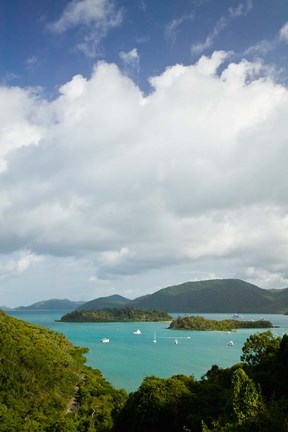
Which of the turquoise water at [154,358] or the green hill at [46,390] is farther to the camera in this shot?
the turquoise water at [154,358]

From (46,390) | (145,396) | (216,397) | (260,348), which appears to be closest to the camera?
(216,397)

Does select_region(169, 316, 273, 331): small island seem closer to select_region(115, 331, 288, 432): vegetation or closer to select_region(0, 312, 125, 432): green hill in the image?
select_region(0, 312, 125, 432): green hill

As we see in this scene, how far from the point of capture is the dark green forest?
19.9m

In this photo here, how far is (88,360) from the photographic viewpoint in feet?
307

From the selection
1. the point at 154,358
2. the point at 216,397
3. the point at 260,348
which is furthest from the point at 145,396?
the point at 154,358

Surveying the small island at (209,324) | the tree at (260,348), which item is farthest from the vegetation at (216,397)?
the small island at (209,324)

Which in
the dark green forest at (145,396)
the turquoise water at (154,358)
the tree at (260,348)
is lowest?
the turquoise water at (154,358)

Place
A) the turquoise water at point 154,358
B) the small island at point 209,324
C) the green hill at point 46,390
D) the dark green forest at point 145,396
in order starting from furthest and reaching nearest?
the small island at point 209,324
the turquoise water at point 154,358
the green hill at point 46,390
the dark green forest at point 145,396

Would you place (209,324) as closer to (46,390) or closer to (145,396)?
(46,390)

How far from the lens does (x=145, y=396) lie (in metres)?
29.1

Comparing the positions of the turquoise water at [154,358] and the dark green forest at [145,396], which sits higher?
the dark green forest at [145,396]

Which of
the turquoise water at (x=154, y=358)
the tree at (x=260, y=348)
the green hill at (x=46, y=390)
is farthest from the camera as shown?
the turquoise water at (x=154, y=358)

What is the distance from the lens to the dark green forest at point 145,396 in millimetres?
19922

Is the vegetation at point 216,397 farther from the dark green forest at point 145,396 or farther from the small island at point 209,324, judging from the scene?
the small island at point 209,324
